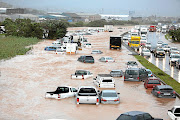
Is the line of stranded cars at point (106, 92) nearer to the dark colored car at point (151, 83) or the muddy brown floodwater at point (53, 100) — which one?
the dark colored car at point (151, 83)

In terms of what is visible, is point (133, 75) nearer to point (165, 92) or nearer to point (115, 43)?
point (165, 92)

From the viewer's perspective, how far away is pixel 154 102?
27.5 meters

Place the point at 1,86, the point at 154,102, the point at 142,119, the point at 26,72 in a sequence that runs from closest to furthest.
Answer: the point at 142,119 → the point at 154,102 → the point at 1,86 → the point at 26,72

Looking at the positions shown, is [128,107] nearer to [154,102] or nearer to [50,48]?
[154,102]

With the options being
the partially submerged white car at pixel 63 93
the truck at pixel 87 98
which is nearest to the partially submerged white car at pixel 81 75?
the partially submerged white car at pixel 63 93

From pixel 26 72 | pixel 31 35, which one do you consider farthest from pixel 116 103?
pixel 31 35

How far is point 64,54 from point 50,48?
28.7ft

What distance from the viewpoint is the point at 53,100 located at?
27.6 meters

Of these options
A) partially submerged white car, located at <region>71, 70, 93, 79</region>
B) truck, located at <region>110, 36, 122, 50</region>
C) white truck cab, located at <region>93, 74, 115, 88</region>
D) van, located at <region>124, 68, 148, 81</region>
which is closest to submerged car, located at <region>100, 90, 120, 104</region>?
white truck cab, located at <region>93, 74, 115, 88</region>

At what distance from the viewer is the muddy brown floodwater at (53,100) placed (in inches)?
933

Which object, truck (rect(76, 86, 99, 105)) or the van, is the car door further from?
truck (rect(76, 86, 99, 105))

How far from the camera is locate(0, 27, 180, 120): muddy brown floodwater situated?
23705 millimetres

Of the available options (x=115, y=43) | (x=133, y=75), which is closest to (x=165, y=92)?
(x=133, y=75)

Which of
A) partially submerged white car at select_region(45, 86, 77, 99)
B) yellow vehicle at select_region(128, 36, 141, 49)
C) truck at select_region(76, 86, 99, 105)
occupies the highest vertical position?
truck at select_region(76, 86, 99, 105)
